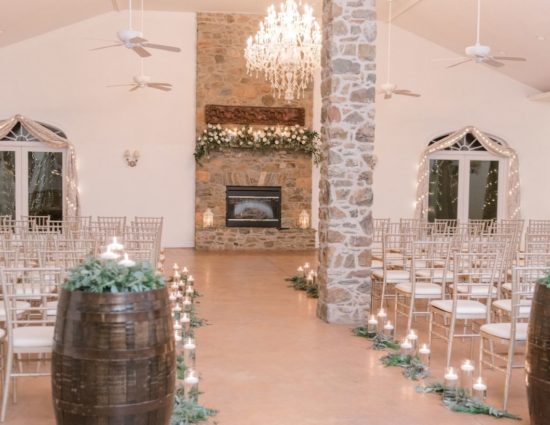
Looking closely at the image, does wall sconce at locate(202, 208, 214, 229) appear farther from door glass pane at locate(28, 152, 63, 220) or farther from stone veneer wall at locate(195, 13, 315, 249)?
door glass pane at locate(28, 152, 63, 220)

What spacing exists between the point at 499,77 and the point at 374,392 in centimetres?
1133

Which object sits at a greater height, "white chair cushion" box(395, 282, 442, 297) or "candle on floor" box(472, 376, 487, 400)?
"white chair cushion" box(395, 282, 442, 297)

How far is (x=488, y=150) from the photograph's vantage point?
14.5m

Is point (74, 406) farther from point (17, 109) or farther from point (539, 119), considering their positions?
point (539, 119)

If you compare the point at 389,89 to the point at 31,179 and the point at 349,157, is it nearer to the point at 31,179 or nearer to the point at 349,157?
Result: the point at 349,157

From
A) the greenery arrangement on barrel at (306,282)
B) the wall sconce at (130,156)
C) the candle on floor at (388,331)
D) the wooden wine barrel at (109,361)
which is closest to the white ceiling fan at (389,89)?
the greenery arrangement on barrel at (306,282)

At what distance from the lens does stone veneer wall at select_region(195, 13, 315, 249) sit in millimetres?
13414

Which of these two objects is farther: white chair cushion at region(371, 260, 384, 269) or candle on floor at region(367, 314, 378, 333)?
white chair cushion at region(371, 260, 384, 269)

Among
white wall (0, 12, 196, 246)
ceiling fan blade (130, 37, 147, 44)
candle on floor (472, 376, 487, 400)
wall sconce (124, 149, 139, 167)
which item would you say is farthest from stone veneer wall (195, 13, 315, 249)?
candle on floor (472, 376, 487, 400)

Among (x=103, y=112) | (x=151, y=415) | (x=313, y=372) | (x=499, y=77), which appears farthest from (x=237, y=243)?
(x=151, y=415)

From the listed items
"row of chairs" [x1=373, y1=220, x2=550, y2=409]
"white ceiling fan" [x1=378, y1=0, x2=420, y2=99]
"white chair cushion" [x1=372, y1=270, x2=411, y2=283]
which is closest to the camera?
"row of chairs" [x1=373, y1=220, x2=550, y2=409]

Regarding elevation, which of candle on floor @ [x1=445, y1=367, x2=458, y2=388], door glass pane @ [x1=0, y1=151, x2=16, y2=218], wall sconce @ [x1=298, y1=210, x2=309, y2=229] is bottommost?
candle on floor @ [x1=445, y1=367, x2=458, y2=388]

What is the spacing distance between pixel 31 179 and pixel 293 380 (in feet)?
32.2

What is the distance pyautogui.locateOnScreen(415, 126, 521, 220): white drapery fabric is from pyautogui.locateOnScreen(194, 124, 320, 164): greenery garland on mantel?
234cm
